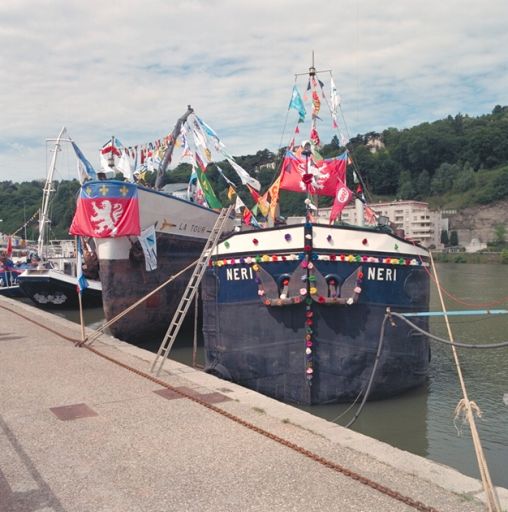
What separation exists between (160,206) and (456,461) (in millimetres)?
8978

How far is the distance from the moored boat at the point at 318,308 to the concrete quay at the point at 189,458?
1.32 meters

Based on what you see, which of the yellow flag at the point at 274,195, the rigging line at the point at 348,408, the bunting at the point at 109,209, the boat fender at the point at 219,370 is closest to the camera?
the rigging line at the point at 348,408

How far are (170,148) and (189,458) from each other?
12554mm

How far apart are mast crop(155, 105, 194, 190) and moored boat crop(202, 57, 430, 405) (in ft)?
24.3

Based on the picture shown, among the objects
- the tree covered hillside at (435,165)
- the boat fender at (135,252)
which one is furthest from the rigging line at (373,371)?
the tree covered hillside at (435,165)

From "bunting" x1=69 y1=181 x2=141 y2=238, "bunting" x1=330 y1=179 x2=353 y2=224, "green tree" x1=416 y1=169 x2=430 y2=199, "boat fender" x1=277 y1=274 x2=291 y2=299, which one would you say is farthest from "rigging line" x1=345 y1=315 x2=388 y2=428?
"green tree" x1=416 y1=169 x2=430 y2=199

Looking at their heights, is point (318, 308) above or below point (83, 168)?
below

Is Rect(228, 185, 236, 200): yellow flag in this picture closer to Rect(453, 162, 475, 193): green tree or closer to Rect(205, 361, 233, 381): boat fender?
Rect(205, 361, 233, 381): boat fender

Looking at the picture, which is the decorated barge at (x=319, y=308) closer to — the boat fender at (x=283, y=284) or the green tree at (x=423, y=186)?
the boat fender at (x=283, y=284)

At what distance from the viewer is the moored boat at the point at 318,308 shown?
28.6 ft

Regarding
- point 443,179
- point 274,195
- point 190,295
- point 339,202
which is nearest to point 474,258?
point 443,179

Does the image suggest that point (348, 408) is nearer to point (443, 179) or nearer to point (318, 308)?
point (318, 308)

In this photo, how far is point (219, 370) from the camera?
33.1 ft

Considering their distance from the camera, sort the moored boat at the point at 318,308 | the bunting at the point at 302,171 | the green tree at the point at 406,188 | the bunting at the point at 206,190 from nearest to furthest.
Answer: the moored boat at the point at 318,308 < the bunting at the point at 302,171 < the bunting at the point at 206,190 < the green tree at the point at 406,188
